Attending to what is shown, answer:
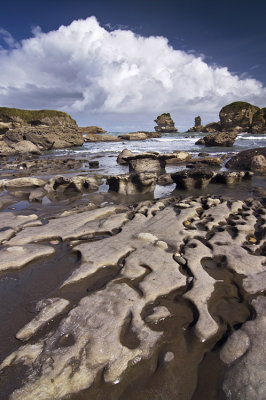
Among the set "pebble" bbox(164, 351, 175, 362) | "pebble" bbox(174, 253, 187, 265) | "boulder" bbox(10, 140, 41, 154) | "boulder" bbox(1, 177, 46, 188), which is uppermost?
"boulder" bbox(10, 140, 41, 154)

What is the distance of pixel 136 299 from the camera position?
2.84 m

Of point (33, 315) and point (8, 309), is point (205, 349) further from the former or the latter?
point (8, 309)

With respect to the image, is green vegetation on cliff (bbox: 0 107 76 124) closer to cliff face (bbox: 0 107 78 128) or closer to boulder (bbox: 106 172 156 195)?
cliff face (bbox: 0 107 78 128)

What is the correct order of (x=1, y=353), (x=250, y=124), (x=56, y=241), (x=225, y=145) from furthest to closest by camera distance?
(x=250, y=124)
(x=225, y=145)
(x=56, y=241)
(x=1, y=353)

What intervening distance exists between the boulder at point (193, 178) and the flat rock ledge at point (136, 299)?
3669mm

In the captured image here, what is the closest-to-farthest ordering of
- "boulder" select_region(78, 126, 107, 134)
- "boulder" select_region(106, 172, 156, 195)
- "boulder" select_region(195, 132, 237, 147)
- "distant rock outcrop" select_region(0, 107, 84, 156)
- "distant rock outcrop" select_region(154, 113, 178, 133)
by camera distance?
"boulder" select_region(106, 172, 156, 195), "distant rock outcrop" select_region(0, 107, 84, 156), "boulder" select_region(195, 132, 237, 147), "boulder" select_region(78, 126, 107, 134), "distant rock outcrop" select_region(154, 113, 178, 133)

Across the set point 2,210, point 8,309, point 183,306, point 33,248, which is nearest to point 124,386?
point 183,306

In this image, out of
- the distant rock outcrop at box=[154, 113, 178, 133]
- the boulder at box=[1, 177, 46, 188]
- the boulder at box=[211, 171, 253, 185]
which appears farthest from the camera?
the distant rock outcrop at box=[154, 113, 178, 133]

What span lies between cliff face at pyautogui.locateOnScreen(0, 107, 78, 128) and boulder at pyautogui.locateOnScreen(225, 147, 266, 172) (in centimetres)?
3874

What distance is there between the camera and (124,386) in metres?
1.92

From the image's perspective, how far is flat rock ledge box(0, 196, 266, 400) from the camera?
200 centimetres

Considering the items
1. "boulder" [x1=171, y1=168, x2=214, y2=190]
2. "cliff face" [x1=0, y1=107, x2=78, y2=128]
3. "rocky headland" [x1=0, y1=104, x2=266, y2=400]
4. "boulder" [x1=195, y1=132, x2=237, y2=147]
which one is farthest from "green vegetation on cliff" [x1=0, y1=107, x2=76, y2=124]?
"rocky headland" [x1=0, y1=104, x2=266, y2=400]

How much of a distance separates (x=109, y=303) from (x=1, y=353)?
3.74 feet

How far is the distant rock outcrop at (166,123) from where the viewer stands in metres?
108
